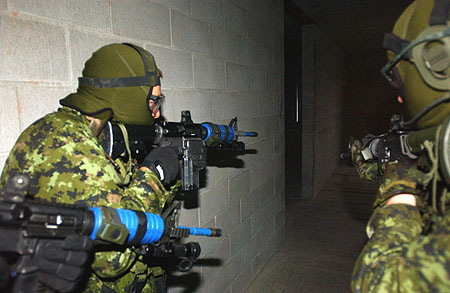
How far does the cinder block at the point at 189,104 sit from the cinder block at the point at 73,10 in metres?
0.52

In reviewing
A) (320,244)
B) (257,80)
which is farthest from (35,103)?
(320,244)

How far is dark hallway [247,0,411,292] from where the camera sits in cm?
310

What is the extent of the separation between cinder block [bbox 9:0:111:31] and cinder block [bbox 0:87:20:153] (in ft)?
0.99

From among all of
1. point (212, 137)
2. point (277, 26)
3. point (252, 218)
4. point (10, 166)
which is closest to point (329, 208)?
point (252, 218)

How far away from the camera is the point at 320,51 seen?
5715 mm

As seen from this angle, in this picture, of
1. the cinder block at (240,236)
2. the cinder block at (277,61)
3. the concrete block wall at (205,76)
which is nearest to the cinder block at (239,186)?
the concrete block wall at (205,76)

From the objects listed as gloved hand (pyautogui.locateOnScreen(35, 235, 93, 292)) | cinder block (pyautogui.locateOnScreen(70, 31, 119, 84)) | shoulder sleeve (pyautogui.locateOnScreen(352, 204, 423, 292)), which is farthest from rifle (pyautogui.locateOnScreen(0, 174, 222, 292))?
cinder block (pyautogui.locateOnScreen(70, 31, 119, 84))

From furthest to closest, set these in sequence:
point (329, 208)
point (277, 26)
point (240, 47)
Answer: point (329, 208) < point (277, 26) < point (240, 47)

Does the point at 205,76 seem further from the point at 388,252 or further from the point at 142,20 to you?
the point at 388,252

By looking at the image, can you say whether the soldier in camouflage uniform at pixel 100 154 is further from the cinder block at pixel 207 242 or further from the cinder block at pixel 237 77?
the cinder block at pixel 237 77

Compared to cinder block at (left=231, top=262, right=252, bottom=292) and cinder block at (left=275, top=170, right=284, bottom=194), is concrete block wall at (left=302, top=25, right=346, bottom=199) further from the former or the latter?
cinder block at (left=231, top=262, right=252, bottom=292)

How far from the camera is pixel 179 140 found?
156 cm

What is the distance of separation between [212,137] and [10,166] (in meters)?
0.98

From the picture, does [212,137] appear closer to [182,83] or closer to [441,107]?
[182,83]
